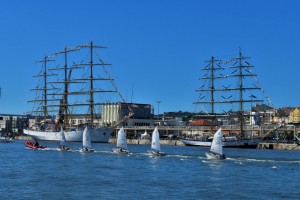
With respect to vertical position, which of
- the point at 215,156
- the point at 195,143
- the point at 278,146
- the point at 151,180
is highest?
the point at 195,143

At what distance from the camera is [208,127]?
563 feet

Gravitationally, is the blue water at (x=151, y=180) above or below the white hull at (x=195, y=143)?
below

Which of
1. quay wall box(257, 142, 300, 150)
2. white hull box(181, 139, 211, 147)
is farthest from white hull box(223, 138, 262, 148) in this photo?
white hull box(181, 139, 211, 147)

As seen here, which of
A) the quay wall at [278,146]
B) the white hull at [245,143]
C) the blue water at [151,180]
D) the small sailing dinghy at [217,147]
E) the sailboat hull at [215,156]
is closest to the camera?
the blue water at [151,180]

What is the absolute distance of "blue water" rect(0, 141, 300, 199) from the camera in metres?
40.3

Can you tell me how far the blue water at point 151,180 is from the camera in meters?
40.3

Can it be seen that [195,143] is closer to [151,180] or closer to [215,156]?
[215,156]

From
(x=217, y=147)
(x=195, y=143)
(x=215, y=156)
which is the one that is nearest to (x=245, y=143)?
(x=195, y=143)

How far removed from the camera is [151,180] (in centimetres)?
4944

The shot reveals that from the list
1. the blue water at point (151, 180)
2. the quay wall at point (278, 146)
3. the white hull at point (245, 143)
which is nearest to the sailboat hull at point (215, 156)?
the blue water at point (151, 180)

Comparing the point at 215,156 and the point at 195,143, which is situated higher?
the point at 195,143

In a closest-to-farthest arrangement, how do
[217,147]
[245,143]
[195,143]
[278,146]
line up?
[217,147]
[278,146]
[245,143]
[195,143]

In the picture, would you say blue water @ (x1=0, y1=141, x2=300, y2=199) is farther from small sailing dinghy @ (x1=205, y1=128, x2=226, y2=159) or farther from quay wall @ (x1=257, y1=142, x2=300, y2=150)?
quay wall @ (x1=257, y1=142, x2=300, y2=150)

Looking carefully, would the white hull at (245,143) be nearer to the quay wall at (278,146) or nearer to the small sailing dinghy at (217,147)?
the quay wall at (278,146)
